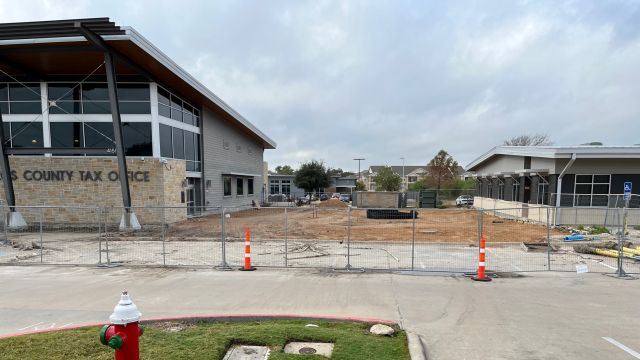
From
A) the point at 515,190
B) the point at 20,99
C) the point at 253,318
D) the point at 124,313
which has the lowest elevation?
the point at 253,318

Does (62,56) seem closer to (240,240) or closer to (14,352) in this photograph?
(240,240)

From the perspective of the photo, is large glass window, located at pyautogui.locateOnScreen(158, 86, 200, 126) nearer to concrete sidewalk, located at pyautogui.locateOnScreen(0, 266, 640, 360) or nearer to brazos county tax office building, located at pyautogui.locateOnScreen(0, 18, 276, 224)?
brazos county tax office building, located at pyautogui.locateOnScreen(0, 18, 276, 224)

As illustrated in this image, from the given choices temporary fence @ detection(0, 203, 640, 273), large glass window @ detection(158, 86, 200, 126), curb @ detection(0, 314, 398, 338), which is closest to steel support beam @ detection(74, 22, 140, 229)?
temporary fence @ detection(0, 203, 640, 273)

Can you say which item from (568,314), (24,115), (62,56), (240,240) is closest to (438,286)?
(568,314)

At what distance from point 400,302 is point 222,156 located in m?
27.5

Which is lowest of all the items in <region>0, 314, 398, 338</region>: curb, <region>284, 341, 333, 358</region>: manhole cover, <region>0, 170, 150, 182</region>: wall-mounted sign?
<region>0, 314, 398, 338</region>: curb

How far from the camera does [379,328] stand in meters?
5.42

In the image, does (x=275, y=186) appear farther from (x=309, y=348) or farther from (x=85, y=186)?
(x=309, y=348)

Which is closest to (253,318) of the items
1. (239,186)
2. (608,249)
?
(608,249)

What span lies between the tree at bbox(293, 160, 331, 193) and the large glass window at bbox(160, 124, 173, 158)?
36065 millimetres

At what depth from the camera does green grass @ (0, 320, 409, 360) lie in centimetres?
442

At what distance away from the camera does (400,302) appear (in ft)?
23.3

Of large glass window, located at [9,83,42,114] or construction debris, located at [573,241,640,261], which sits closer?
construction debris, located at [573,241,640,261]

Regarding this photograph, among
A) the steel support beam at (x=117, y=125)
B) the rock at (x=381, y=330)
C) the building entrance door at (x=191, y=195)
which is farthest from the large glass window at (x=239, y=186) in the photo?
the rock at (x=381, y=330)
